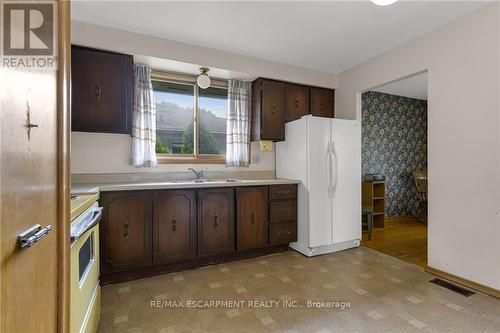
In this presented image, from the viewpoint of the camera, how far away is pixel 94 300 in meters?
1.53

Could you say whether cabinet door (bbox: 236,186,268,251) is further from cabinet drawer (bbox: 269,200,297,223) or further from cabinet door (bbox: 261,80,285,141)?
cabinet door (bbox: 261,80,285,141)

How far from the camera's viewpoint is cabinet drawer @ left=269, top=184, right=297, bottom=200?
306 centimetres

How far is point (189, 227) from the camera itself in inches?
103

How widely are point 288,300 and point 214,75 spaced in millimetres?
2755

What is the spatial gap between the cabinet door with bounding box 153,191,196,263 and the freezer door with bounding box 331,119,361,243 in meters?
1.79

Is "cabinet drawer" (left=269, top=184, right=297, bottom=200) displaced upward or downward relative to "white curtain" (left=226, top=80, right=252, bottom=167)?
downward

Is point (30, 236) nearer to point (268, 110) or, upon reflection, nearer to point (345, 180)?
point (268, 110)

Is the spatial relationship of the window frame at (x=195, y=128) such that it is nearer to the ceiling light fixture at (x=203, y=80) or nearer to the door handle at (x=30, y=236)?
the ceiling light fixture at (x=203, y=80)

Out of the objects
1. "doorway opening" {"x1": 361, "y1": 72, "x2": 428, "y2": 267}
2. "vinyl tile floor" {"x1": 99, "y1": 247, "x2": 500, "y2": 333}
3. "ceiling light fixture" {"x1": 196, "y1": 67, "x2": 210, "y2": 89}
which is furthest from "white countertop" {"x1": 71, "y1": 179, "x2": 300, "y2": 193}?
"doorway opening" {"x1": 361, "y1": 72, "x2": 428, "y2": 267}

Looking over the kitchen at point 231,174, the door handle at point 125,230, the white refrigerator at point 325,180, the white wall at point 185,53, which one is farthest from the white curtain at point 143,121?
the white refrigerator at point 325,180

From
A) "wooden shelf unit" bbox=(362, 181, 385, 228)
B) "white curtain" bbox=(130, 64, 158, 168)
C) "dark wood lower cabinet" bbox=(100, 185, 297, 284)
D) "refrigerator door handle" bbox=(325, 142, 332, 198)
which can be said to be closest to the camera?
"dark wood lower cabinet" bbox=(100, 185, 297, 284)

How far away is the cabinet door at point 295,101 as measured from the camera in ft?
11.5

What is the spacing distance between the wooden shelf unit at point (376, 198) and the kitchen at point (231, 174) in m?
1.08

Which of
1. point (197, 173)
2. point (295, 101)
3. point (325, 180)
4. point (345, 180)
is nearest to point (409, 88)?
point (295, 101)
